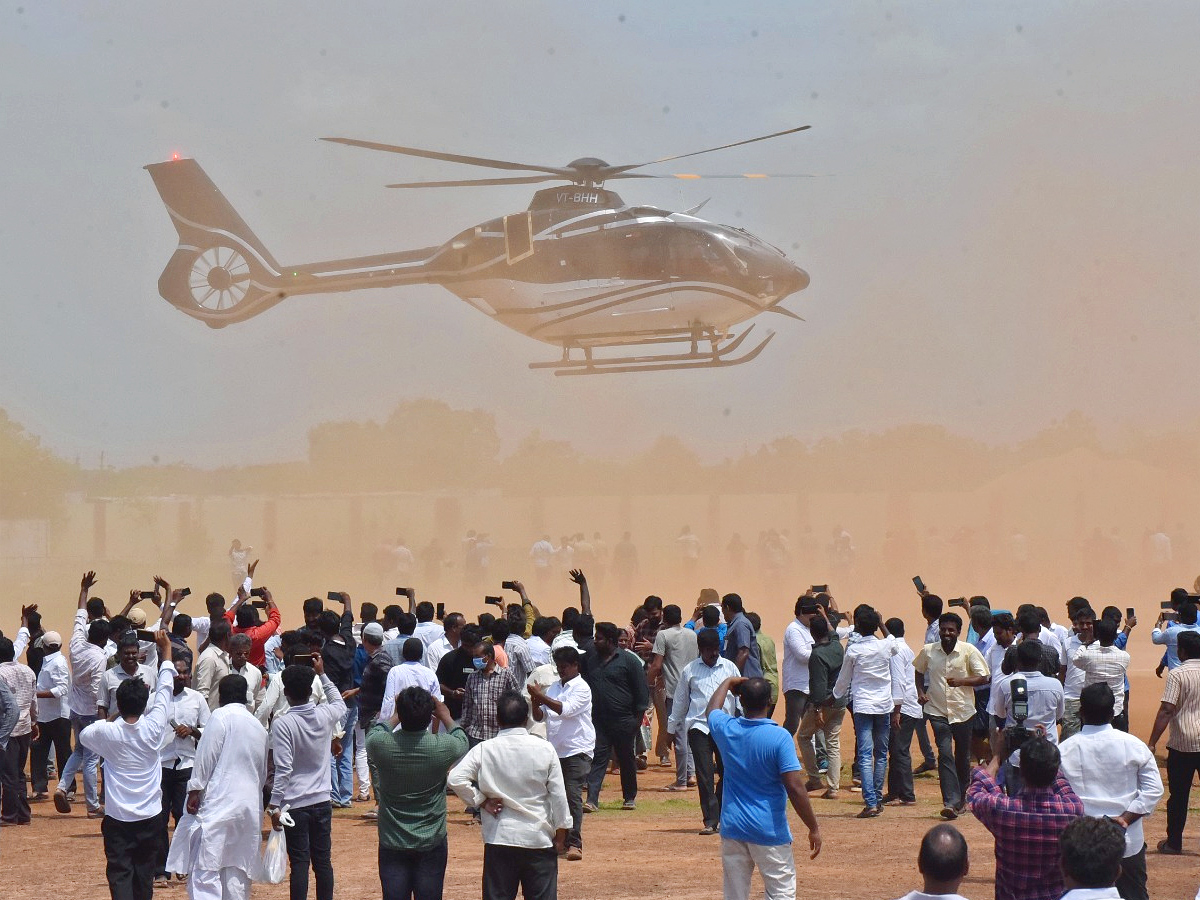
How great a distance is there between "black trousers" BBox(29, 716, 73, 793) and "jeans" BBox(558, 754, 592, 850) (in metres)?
4.20

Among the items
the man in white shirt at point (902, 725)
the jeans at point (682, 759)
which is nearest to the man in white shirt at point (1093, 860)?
the man in white shirt at point (902, 725)

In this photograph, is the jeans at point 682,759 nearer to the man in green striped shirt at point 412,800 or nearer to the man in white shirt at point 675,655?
the man in white shirt at point 675,655

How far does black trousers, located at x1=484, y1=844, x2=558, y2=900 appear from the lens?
5633 mm

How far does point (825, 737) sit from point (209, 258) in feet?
73.9

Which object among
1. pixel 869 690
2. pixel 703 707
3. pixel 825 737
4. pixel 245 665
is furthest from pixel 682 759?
pixel 245 665

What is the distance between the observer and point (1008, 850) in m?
4.77

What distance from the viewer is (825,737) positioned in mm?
10844

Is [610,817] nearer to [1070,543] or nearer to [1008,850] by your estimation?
[1008,850]

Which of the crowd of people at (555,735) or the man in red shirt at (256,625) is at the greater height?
the man in red shirt at (256,625)

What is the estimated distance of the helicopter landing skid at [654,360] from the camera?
25739 millimetres

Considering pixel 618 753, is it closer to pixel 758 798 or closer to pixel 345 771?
pixel 345 771

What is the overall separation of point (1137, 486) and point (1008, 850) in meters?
29.6

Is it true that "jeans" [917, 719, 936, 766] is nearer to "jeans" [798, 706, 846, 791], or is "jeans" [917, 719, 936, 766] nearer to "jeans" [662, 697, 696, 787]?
"jeans" [798, 706, 846, 791]

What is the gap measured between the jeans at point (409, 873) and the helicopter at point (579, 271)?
17465 mm
